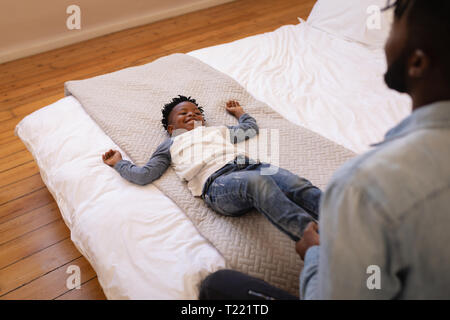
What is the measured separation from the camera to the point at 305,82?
1.83m

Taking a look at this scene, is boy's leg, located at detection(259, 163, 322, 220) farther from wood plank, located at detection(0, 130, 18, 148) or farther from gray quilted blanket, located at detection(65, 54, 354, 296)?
wood plank, located at detection(0, 130, 18, 148)

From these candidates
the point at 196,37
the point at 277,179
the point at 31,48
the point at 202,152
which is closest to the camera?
the point at 277,179

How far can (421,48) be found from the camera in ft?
1.77

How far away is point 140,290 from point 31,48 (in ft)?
9.09

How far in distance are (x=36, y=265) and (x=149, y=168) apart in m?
0.65

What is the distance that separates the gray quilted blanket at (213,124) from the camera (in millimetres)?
1036

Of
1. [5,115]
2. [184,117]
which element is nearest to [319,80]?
[184,117]

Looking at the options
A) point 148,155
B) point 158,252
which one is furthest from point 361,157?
point 148,155

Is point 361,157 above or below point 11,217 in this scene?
above

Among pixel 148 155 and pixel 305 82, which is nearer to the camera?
pixel 148 155

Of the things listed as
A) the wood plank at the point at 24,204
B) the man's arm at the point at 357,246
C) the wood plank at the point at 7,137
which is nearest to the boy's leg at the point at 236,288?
the man's arm at the point at 357,246
